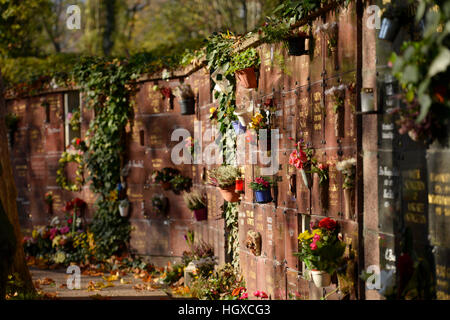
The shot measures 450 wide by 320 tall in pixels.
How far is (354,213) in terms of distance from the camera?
17.0 ft

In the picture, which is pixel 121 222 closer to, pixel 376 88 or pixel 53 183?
pixel 53 183

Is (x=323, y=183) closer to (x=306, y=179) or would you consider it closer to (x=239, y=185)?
(x=306, y=179)

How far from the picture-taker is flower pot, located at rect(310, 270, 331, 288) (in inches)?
211

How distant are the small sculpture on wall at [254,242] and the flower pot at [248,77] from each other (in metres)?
Answer: 1.92

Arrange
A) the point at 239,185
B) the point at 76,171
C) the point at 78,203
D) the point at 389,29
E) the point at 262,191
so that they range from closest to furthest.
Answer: the point at 389,29
the point at 262,191
the point at 239,185
the point at 78,203
the point at 76,171

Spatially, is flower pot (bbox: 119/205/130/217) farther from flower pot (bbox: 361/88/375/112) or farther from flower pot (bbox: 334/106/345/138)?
flower pot (bbox: 361/88/375/112)

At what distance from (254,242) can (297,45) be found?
8.86ft

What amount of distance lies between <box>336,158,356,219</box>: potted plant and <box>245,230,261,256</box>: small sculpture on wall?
2330mm

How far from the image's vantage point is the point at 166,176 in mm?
10812

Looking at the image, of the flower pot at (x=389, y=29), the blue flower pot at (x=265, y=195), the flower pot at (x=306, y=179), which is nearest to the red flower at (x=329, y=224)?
the flower pot at (x=306, y=179)

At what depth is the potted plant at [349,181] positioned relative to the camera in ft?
17.0

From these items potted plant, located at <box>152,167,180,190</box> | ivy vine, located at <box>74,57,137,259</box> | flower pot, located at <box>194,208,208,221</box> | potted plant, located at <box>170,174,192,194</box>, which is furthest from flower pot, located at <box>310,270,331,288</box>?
ivy vine, located at <box>74,57,137,259</box>

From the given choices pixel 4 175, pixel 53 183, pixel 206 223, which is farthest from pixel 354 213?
pixel 53 183

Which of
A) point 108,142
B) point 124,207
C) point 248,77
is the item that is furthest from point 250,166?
point 108,142
